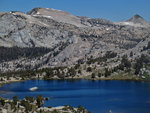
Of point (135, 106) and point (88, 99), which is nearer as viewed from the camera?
point (135, 106)

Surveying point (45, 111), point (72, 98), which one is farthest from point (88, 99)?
point (45, 111)

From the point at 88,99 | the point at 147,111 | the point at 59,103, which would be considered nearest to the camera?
the point at 147,111

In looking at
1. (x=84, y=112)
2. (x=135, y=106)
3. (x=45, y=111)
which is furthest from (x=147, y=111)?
(x=45, y=111)

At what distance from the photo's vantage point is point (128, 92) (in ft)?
552

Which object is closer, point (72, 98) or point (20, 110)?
point (20, 110)

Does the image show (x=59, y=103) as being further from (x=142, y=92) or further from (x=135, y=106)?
(x=142, y=92)

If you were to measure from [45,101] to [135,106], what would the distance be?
38.3 m

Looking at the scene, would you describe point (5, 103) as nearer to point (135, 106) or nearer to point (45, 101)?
point (45, 101)

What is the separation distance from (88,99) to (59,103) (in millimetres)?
16608

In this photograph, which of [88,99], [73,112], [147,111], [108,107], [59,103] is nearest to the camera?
[73,112]

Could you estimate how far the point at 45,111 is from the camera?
356 feet

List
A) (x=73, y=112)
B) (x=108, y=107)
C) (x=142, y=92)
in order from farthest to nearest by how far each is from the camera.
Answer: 1. (x=142, y=92)
2. (x=108, y=107)
3. (x=73, y=112)

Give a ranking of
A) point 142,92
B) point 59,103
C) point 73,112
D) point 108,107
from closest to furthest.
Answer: point 73,112 → point 108,107 → point 59,103 → point 142,92

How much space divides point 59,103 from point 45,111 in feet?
88.7
